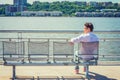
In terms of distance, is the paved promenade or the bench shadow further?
the paved promenade

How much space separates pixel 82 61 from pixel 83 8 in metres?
53.0

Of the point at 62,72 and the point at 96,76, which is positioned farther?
the point at 62,72

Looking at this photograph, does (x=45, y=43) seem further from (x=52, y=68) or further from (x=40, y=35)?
(x=40, y=35)

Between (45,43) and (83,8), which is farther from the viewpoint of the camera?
(83,8)

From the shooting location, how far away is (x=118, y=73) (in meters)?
8.91

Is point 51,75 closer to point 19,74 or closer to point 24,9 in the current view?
point 19,74

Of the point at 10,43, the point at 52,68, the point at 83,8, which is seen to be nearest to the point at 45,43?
the point at 10,43

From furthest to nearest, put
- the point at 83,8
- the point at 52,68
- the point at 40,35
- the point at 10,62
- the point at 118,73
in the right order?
1. the point at 83,8
2. the point at 40,35
3. the point at 52,68
4. the point at 118,73
5. the point at 10,62

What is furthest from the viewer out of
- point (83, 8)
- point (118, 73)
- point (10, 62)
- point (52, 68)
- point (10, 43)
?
point (83, 8)

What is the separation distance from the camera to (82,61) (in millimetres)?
8383

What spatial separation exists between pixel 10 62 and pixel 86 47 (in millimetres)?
1689

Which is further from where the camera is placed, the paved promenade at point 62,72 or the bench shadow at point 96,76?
the paved promenade at point 62,72

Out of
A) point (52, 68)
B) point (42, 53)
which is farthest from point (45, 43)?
point (52, 68)

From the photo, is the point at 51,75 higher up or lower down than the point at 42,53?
lower down
